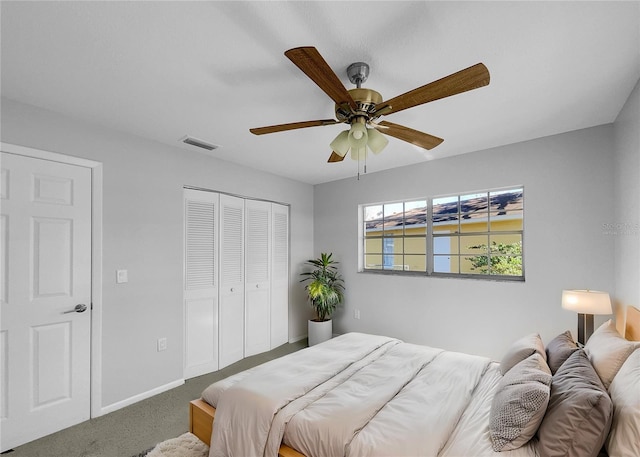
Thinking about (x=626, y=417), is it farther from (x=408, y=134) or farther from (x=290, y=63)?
(x=290, y=63)

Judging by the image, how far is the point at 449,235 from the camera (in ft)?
12.7

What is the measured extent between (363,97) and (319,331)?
343cm

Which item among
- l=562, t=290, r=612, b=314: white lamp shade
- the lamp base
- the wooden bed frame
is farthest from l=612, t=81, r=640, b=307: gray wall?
the wooden bed frame

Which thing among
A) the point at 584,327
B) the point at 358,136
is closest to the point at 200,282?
the point at 358,136

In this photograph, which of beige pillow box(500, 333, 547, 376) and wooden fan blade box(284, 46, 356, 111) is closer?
wooden fan blade box(284, 46, 356, 111)

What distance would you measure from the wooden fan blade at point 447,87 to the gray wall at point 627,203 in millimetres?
1490

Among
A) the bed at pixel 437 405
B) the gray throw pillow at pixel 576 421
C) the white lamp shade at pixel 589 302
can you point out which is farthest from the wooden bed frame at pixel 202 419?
the white lamp shade at pixel 589 302

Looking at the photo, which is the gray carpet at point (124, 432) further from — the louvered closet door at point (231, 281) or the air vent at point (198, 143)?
the air vent at point (198, 143)

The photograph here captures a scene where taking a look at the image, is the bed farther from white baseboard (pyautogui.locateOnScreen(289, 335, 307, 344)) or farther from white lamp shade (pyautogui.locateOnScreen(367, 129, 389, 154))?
white baseboard (pyautogui.locateOnScreen(289, 335, 307, 344))

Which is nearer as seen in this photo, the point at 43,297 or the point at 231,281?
the point at 43,297

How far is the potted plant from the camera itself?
436cm

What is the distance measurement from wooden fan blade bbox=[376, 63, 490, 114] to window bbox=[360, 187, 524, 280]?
230cm

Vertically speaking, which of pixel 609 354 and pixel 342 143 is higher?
pixel 342 143

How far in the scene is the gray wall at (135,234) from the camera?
2.54 m
